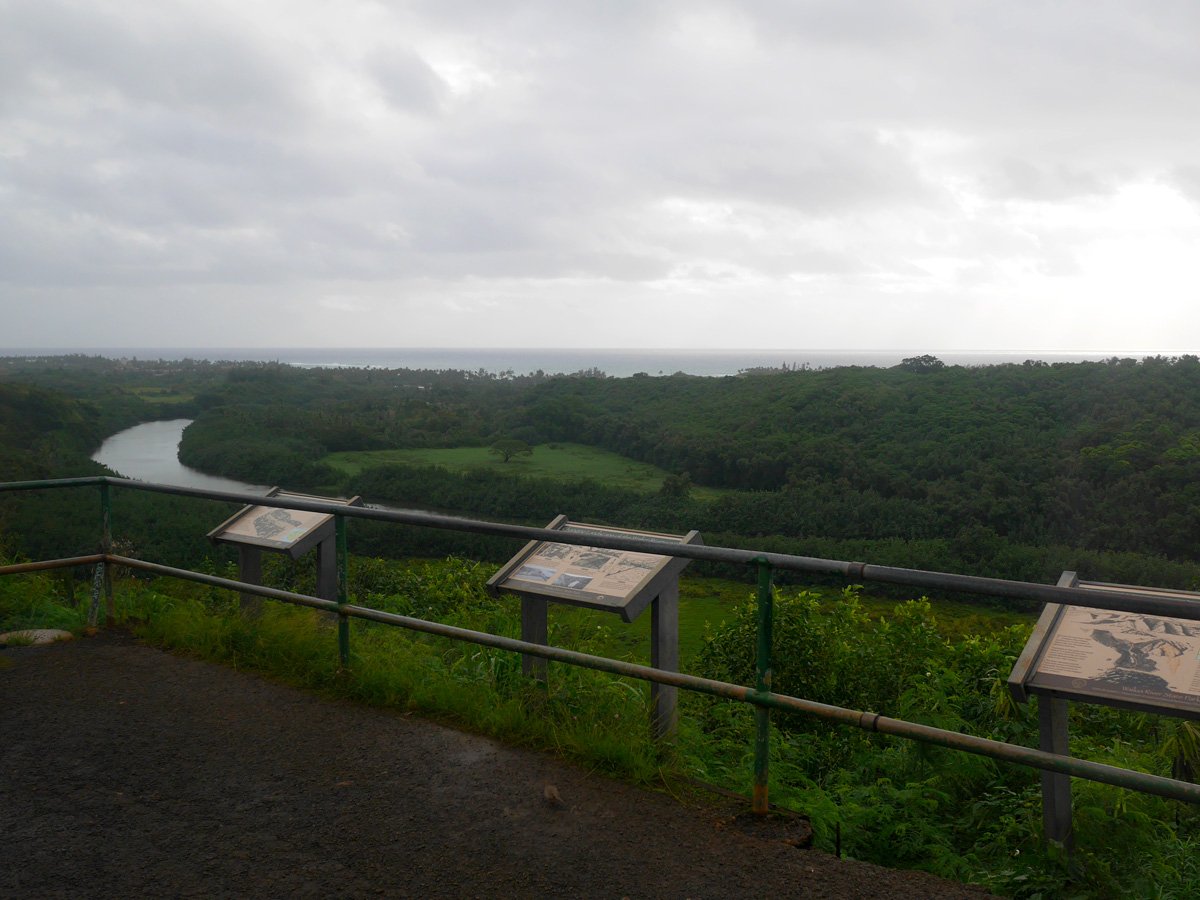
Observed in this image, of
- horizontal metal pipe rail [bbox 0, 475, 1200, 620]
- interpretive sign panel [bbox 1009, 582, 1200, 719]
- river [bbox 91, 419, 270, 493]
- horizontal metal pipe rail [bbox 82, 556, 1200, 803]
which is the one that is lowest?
river [bbox 91, 419, 270, 493]

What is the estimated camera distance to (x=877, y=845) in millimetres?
3045

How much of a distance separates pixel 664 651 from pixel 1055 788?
5.24 feet

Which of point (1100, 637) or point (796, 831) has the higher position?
point (1100, 637)

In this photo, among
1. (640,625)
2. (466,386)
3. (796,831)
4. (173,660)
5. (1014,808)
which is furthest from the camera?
(466,386)

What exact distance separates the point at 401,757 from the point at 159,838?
0.83m

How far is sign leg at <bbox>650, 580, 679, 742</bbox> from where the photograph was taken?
346cm

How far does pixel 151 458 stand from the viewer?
45.2 m

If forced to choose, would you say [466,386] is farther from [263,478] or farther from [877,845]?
[877,845]

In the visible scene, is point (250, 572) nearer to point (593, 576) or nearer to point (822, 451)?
point (593, 576)

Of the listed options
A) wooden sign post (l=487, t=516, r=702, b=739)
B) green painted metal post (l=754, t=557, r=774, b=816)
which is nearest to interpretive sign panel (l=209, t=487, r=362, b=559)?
wooden sign post (l=487, t=516, r=702, b=739)

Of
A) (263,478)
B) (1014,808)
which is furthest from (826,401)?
(1014,808)

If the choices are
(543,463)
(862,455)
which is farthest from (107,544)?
(543,463)

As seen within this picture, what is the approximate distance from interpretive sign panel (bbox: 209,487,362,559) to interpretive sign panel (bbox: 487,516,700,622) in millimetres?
1454

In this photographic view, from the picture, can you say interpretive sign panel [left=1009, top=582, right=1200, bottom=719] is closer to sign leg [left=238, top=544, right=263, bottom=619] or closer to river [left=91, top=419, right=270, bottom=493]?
sign leg [left=238, top=544, right=263, bottom=619]
